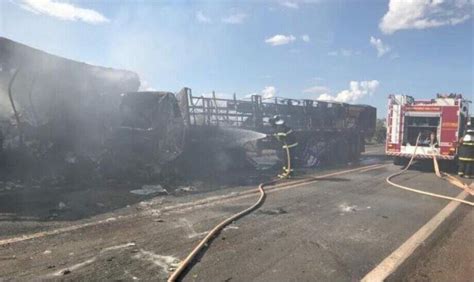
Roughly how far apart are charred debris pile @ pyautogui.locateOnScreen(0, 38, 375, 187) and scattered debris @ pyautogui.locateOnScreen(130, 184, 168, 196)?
100 cm

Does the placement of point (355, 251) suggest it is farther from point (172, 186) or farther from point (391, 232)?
point (172, 186)

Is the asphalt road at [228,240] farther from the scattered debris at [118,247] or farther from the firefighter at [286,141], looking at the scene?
the firefighter at [286,141]

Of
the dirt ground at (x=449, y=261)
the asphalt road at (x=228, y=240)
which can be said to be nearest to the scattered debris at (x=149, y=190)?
the asphalt road at (x=228, y=240)

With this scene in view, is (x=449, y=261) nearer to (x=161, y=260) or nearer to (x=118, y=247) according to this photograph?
(x=161, y=260)

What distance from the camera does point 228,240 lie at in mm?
5301

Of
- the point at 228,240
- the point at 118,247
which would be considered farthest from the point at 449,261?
the point at 118,247

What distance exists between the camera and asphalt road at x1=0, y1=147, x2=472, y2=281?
13.8 feet

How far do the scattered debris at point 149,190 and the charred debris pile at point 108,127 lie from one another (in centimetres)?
100

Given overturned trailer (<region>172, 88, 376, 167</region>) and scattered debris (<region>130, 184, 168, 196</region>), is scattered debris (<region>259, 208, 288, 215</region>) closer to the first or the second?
scattered debris (<region>130, 184, 168, 196</region>)

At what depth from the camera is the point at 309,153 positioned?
16.4 meters

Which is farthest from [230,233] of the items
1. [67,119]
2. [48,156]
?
[67,119]

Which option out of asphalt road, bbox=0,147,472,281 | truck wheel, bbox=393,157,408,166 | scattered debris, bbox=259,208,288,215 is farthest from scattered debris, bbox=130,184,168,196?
truck wheel, bbox=393,157,408,166

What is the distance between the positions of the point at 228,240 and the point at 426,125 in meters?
12.0

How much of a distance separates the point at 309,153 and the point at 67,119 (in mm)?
8845
